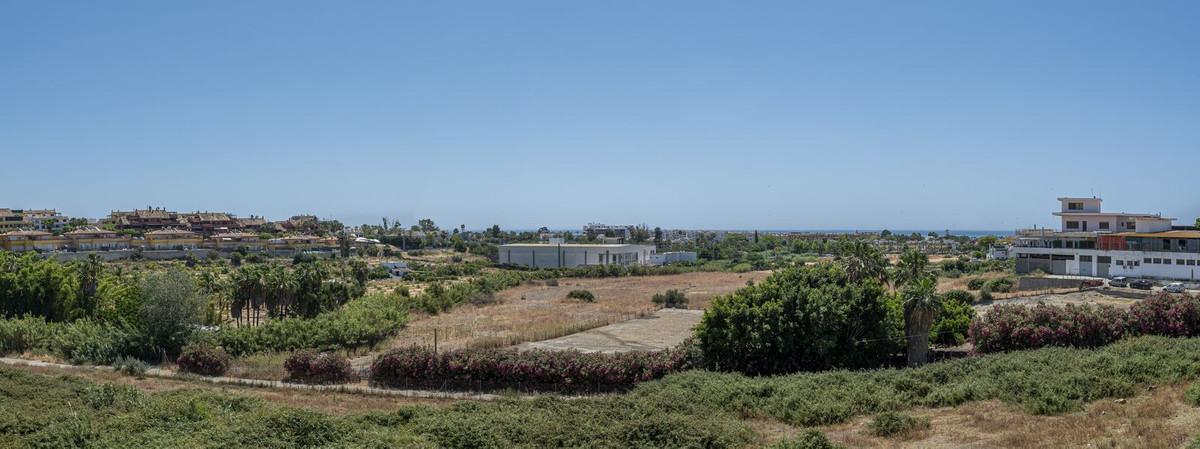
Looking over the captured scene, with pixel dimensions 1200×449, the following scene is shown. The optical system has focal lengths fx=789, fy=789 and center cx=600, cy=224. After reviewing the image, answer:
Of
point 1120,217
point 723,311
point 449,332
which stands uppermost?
point 1120,217

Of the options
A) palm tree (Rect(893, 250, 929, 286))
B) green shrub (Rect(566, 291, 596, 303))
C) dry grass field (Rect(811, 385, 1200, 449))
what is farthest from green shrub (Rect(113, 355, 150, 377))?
green shrub (Rect(566, 291, 596, 303))

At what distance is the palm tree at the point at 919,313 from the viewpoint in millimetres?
26172

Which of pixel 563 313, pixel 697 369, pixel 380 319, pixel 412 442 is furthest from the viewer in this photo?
pixel 563 313

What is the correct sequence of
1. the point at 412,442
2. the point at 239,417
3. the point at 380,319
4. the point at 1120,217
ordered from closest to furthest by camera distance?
the point at 412,442
the point at 239,417
the point at 380,319
the point at 1120,217

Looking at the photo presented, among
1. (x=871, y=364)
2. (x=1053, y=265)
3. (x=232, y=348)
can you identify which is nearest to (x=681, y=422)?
(x=871, y=364)

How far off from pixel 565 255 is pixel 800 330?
79.1 metres

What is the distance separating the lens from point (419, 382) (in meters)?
27.5

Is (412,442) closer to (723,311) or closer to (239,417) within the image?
(239,417)

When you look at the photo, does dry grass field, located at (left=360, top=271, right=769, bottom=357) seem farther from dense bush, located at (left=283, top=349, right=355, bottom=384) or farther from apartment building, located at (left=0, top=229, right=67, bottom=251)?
apartment building, located at (left=0, top=229, right=67, bottom=251)

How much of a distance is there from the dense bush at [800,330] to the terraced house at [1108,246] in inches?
1661

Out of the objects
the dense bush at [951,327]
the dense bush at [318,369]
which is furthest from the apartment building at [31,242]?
the dense bush at [951,327]

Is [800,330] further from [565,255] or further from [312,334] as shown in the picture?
[565,255]

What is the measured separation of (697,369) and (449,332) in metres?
19.6

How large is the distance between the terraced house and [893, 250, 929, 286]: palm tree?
39.1 meters
